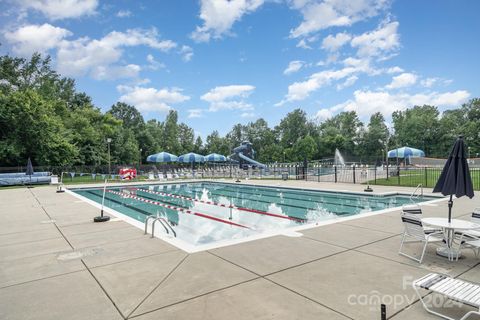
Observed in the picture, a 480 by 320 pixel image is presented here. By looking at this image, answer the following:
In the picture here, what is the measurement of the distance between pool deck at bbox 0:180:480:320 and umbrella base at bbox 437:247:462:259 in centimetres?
11

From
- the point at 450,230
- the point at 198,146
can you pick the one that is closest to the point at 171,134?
the point at 198,146

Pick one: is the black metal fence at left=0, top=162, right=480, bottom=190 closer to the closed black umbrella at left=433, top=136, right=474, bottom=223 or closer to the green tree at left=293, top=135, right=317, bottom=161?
the closed black umbrella at left=433, top=136, right=474, bottom=223

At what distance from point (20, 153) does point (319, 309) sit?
31.2 meters

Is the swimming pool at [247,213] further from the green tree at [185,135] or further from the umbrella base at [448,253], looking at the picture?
the green tree at [185,135]

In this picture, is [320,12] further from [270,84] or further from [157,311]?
[270,84]

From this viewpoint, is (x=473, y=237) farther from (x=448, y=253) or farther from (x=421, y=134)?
(x=421, y=134)

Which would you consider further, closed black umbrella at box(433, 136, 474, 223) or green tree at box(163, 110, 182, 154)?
green tree at box(163, 110, 182, 154)

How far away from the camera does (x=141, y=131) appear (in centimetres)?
5512

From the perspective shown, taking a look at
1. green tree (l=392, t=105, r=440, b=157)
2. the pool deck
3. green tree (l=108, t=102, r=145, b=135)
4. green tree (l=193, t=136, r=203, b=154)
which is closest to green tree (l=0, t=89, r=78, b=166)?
the pool deck

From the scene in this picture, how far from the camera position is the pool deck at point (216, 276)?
3.26 metres

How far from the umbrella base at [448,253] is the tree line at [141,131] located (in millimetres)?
30029

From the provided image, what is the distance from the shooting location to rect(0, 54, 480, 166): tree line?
26984 millimetres

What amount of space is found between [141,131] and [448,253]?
55.0 meters

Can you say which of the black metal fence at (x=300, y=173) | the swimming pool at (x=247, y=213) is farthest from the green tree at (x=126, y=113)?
the swimming pool at (x=247, y=213)
